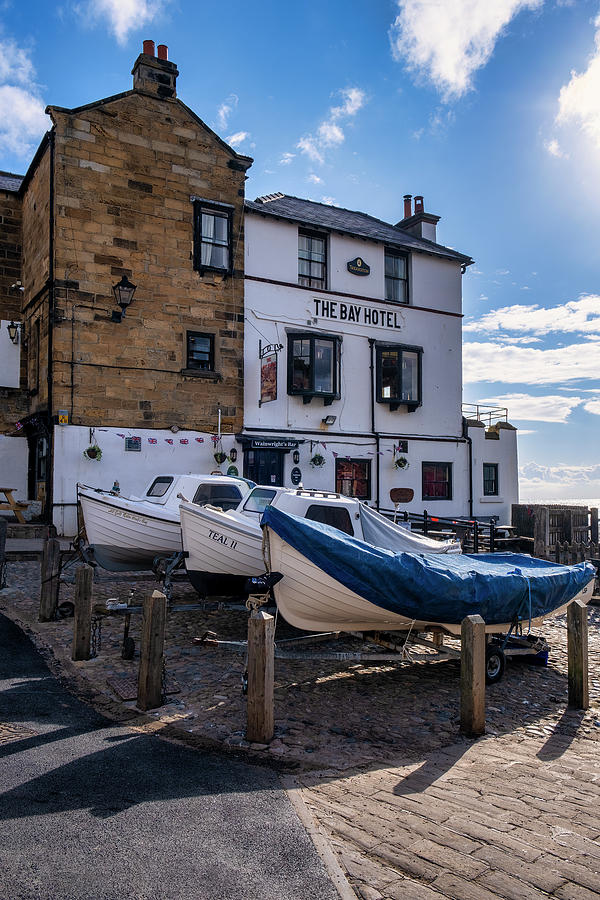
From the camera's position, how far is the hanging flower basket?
19000mm

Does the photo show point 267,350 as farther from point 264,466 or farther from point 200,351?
point 264,466

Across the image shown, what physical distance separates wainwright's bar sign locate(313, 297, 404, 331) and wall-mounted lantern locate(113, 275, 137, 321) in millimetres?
7043

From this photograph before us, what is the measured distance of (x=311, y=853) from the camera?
161 inches

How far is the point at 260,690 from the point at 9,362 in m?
20.2

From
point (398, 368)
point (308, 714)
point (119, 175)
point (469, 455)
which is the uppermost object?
point (119, 175)

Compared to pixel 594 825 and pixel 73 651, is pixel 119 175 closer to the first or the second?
pixel 73 651

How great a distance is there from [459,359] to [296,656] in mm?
21584

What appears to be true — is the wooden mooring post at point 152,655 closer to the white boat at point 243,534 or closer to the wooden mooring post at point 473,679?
the white boat at point 243,534

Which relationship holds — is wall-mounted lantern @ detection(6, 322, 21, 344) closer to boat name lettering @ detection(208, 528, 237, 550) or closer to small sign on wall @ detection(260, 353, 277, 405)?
small sign on wall @ detection(260, 353, 277, 405)

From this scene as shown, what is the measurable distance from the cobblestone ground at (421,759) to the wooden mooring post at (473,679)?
0.58 feet

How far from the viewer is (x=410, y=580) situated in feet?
26.1

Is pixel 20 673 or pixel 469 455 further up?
pixel 469 455

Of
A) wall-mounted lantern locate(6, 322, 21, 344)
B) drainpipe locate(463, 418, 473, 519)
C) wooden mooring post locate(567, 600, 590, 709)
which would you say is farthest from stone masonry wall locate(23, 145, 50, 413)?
wooden mooring post locate(567, 600, 590, 709)

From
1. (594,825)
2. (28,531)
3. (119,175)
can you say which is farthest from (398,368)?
(594,825)
